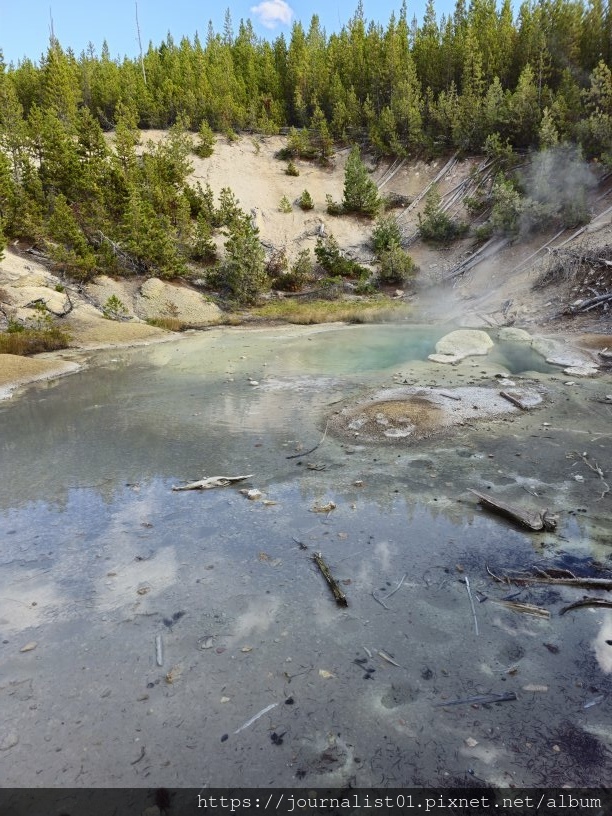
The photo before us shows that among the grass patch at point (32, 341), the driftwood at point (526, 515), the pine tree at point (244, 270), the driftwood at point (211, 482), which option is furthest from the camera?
the pine tree at point (244, 270)

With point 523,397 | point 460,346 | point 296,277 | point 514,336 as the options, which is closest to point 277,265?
point 296,277

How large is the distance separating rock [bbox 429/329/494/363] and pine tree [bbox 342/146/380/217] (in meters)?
23.6

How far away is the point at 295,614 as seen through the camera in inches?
179

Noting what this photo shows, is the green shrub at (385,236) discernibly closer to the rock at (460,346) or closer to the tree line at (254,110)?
the tree line at (254,110)

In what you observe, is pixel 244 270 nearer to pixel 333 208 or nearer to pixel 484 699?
pixel 333 208

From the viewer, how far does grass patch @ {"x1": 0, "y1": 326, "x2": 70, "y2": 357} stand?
54.5 feet

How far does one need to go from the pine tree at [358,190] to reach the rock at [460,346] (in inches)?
930

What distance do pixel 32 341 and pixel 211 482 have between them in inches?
532

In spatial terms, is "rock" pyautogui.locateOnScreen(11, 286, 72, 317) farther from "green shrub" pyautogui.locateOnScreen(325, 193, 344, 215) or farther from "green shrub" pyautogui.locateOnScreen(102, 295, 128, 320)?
"green shrub" pyautogui.locateOnScreen(325, 193, 344, 215)

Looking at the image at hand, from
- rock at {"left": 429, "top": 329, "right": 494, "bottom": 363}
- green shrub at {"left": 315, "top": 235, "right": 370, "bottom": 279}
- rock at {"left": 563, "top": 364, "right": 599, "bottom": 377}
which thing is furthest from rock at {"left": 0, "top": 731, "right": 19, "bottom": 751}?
green shrub at {"left": 315, "top": 235, "right": 370, "bottom": 279}

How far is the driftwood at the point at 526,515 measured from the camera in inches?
230

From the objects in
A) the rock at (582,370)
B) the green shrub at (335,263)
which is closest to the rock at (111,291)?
→ the green shrub at (335,263)

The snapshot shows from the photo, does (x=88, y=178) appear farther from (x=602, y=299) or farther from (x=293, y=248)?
(x=602, y=299)

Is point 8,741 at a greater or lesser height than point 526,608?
greater
